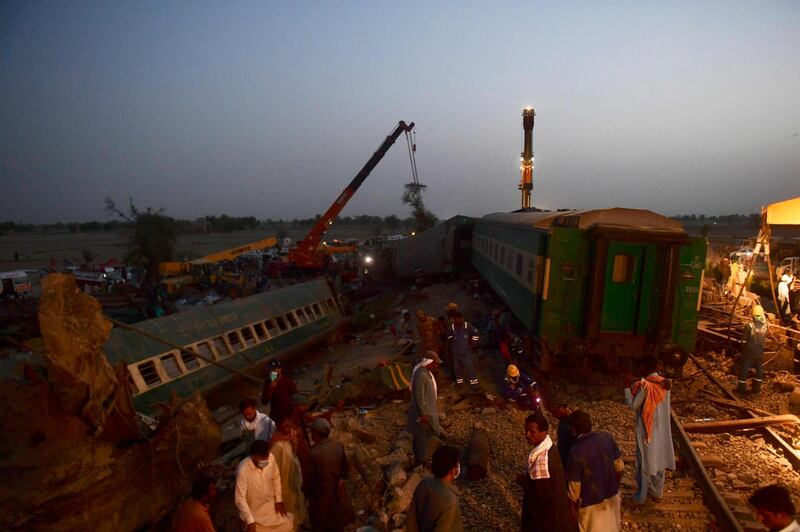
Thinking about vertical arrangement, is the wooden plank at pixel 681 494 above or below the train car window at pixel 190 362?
above

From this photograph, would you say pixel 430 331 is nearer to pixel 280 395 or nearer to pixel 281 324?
pixel 280 395

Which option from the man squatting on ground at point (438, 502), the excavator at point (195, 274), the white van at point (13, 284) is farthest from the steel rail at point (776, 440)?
the white van at point (13, 284)

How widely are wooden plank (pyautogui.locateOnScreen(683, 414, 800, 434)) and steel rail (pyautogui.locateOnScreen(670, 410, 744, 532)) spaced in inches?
37.0

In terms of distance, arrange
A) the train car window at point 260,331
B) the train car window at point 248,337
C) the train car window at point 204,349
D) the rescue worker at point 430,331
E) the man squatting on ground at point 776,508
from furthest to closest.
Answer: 1. the train car window at point 260,331
2. the train car window at point 248,337
3. the train car window at point 204,349
4. the rescue worker at point 430,331
5. the man squatting on ground at point 776,508

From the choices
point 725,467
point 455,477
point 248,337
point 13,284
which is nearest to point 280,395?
point 455,477

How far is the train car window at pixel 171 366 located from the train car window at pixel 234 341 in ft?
6.22

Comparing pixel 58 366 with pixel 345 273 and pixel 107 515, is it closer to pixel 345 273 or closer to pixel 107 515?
pixel 107 515

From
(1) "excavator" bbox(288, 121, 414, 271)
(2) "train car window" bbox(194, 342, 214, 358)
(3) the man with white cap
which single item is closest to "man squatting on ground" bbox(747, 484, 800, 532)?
(3) the man with white cap

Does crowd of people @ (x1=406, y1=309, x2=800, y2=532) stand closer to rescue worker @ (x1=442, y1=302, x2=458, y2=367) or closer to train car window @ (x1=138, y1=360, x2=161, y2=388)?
rescue worker @ (x1=442, y1=302, x2=458, y2=367)

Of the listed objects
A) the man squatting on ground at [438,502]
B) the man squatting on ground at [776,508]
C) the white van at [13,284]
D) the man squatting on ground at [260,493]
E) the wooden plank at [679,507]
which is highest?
the man squatting on ground at [776,508]

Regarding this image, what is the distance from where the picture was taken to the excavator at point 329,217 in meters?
23.8

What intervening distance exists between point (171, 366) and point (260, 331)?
327 cm

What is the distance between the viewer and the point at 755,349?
27.9 feet

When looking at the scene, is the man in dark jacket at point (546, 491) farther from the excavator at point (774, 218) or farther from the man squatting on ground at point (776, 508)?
the excavator at point (774, 218)
